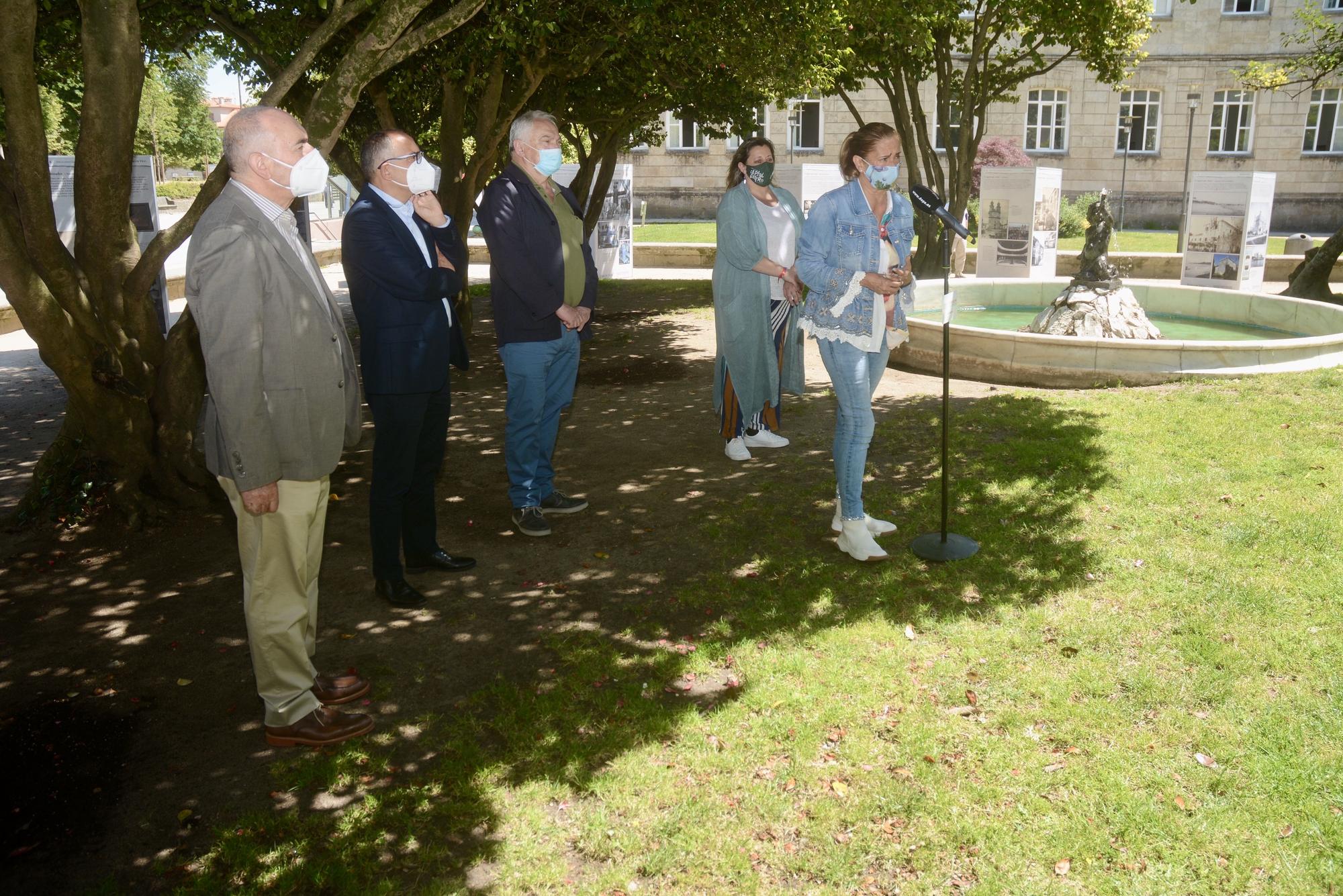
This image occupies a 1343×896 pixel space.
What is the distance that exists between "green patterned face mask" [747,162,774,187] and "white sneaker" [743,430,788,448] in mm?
2085

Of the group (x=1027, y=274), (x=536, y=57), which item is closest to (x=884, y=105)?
(x=1027, y=274)

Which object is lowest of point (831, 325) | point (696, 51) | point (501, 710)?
point (501, 710)

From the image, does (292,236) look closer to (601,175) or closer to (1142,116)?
(601,175)

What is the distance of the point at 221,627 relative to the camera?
17.6 ft

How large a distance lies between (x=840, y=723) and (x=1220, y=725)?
1495 mm

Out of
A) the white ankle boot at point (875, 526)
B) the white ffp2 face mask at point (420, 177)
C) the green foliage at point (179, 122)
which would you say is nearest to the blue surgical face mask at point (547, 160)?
the white ffp2 face mask at point (420, 177)

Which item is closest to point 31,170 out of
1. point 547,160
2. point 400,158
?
point 400,158

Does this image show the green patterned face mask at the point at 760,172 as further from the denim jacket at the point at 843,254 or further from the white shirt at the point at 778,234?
the denim jacket at the point at 843,254

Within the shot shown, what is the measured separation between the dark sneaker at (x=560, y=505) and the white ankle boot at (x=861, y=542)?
195 cm

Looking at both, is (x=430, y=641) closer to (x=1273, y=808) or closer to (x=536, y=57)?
(x=1273, y=808)

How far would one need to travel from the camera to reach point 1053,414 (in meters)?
9.19

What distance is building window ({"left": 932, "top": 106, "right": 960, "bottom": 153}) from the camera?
68.9 ft

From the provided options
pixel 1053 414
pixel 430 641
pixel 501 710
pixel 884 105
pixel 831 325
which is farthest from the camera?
pixel 884 105

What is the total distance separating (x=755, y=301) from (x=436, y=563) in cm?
322
